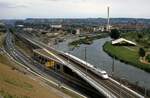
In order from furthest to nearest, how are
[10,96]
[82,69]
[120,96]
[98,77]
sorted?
[82,69]
[98,77]
[120,96]
[10,96]

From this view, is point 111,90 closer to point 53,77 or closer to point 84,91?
point 84,91

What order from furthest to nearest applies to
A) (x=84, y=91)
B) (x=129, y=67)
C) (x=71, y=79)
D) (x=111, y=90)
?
(x=129, y=67) < (x=71, y=79) < (x=84, y=91) < (x=111, y=90)

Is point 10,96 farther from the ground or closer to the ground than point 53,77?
farther from the ground

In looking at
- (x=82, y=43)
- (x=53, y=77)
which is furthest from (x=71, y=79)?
(x=82, y=43)

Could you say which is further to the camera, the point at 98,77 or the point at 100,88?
the point at 98,77

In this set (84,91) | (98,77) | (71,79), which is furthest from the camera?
(71,79)

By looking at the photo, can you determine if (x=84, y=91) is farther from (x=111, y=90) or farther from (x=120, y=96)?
(x=120, y=96)

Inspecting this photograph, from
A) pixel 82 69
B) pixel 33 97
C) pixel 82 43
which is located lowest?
pixel 82 43

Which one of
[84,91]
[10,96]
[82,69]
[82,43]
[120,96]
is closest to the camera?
[10,96]

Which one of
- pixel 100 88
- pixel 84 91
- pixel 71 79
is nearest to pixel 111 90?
pixel 100 88
